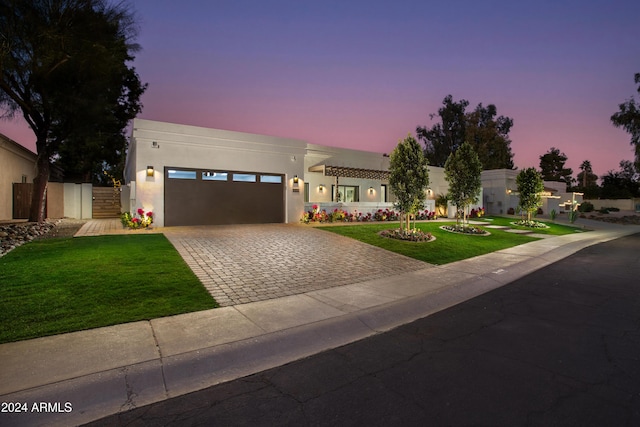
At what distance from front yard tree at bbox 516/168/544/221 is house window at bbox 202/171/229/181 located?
1743 centimetres

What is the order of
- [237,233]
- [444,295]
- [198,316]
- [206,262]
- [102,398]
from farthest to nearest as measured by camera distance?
[237,233]
[206,262]
[444,295]
[198,316]
[102,398]

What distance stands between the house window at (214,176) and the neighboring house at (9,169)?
9.87 m

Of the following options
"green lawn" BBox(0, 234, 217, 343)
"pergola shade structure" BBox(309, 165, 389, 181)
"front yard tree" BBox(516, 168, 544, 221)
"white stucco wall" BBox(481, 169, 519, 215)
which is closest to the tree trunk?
"green lawn" BBox(0, 234, 217, 343)

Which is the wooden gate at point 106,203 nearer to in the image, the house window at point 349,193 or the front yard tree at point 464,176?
the house window at point 349,193

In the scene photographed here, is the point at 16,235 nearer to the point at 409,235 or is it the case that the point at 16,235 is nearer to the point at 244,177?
the point at 244,177

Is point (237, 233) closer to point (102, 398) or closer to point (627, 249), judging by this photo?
point (102, 398)

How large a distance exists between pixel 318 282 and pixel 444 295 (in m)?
2.49

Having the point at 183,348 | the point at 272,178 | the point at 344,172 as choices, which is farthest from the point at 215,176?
the point at 183,348

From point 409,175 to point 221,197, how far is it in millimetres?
8694

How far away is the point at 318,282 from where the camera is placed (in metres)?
7.28

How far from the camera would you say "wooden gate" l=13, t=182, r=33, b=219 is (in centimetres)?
1820

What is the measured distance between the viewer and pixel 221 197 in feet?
54.2

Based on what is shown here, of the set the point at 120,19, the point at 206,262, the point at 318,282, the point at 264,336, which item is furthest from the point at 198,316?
the point at 120,19

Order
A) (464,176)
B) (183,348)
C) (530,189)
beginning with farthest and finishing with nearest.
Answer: (530,189)
(464,176)
(183,348)
